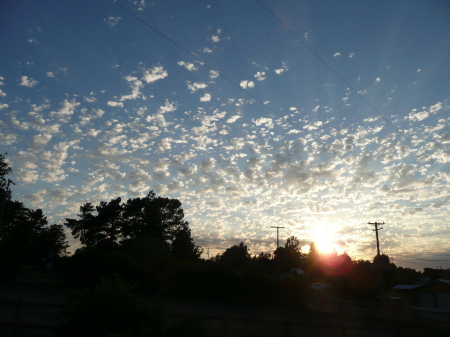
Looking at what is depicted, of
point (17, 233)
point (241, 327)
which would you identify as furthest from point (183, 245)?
point (241, 327)

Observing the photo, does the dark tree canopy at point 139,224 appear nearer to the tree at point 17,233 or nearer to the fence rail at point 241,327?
the tree at point 17,233

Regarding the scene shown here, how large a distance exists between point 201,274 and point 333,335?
17.2 meters

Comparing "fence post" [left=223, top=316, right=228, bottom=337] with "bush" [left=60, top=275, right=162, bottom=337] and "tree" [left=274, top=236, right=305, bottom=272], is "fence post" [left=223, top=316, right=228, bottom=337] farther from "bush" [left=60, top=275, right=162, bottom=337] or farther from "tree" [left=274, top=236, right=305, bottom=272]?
"tree" [left=274, top=236, right=305, bottom=272]

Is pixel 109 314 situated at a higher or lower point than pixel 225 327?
higher

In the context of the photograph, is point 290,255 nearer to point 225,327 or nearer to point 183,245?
point 183,245

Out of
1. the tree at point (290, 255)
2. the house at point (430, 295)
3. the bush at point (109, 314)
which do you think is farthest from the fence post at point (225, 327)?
the tree at point (290, 255)

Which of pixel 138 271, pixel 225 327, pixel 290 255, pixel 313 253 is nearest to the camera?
pixel 225 327

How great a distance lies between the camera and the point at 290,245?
104m

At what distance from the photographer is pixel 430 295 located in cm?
4150

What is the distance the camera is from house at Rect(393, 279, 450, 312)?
3931cm

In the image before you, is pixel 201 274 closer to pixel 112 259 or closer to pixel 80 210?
pixel 112 259

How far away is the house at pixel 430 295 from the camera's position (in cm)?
3931

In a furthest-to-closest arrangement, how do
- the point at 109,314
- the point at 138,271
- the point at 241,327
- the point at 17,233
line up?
the point at 17,233 → the point at 138,271 → the point at 241,327 → the point at 109,314

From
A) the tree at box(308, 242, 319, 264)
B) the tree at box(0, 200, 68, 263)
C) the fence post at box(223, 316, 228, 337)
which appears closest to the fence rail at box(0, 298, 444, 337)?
the fence post at box(223, 316, 228, 337)
